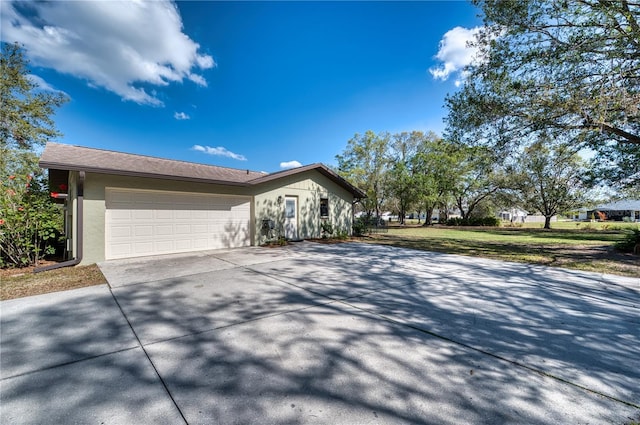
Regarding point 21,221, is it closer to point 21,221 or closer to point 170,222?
point 21,221

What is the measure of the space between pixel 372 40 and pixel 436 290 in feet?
34.1

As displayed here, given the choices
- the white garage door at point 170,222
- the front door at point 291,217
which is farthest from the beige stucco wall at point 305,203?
the white garage door at point 170,222

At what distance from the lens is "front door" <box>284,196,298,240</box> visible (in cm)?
1216

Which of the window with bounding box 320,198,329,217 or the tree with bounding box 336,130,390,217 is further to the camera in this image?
the tree with bounding box 336,130,390,217

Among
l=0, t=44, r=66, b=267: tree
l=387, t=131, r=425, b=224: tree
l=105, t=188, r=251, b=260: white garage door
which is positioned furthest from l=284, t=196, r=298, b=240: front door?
l=387, t=131, r=425, b=224: tree

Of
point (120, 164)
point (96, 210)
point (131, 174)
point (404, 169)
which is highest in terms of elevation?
point (404, 169)

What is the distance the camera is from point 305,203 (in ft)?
42.5

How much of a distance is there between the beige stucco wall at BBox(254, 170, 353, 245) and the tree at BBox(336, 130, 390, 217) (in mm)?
12206

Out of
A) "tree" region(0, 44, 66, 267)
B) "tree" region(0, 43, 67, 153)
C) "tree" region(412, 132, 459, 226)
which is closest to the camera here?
"tree" region(0, 44, 66, 267)

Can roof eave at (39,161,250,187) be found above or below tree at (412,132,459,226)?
below

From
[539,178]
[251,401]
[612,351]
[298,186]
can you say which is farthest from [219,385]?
[539,178]

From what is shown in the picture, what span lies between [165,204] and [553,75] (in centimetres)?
1293

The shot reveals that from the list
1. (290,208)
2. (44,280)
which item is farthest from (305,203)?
(44,280)

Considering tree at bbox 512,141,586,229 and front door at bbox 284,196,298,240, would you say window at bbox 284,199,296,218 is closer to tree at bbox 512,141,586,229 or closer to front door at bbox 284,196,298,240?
front door at bbox 284,196,298,240
